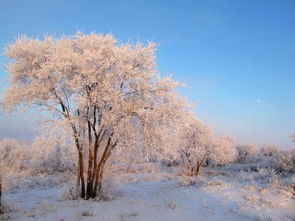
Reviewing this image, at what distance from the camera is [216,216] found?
13094mm

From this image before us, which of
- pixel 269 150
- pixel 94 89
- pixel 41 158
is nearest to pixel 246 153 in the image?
pixel 269 150

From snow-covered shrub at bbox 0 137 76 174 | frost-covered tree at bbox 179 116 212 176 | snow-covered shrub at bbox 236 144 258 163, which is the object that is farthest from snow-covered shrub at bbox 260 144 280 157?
snow-covered shrub at bbox 0 137 76 174

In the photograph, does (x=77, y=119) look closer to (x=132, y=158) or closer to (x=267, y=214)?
(x=132, y=158)

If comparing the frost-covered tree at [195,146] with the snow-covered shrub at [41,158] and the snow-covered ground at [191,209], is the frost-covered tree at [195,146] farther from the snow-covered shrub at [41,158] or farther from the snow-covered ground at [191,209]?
the snow-covered ground at [191,209]

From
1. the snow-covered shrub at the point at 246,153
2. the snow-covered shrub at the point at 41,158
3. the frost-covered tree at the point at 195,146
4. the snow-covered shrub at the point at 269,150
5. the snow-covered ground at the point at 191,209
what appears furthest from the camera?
the snow-covered shrub at the point at 269,150

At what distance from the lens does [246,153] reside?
84.2 m

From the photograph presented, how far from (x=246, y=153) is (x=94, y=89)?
75613 mm

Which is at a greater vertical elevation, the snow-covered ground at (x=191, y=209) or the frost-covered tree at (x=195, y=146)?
the frost-covered tree at (x=195, y=146)

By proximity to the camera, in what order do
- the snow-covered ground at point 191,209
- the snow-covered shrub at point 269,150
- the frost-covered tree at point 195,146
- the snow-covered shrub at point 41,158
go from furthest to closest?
the snow-covered shrub at point 269,150 → the frost-covered tree at point 195,146 → the snow-covered shrub at point 41,158 → the snow-covered ground at point 191,209

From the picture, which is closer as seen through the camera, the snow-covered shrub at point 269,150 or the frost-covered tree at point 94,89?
the frost-covered tree at point 94,89

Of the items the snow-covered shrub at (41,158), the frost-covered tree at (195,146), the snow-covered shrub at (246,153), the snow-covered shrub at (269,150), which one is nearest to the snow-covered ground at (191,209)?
the snow-covered shrub at (41,158)

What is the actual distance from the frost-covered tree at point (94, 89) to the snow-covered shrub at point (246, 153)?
68.9 meters

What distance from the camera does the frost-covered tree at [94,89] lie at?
52.2 ft

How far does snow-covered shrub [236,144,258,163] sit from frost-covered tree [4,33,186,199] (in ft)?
226
